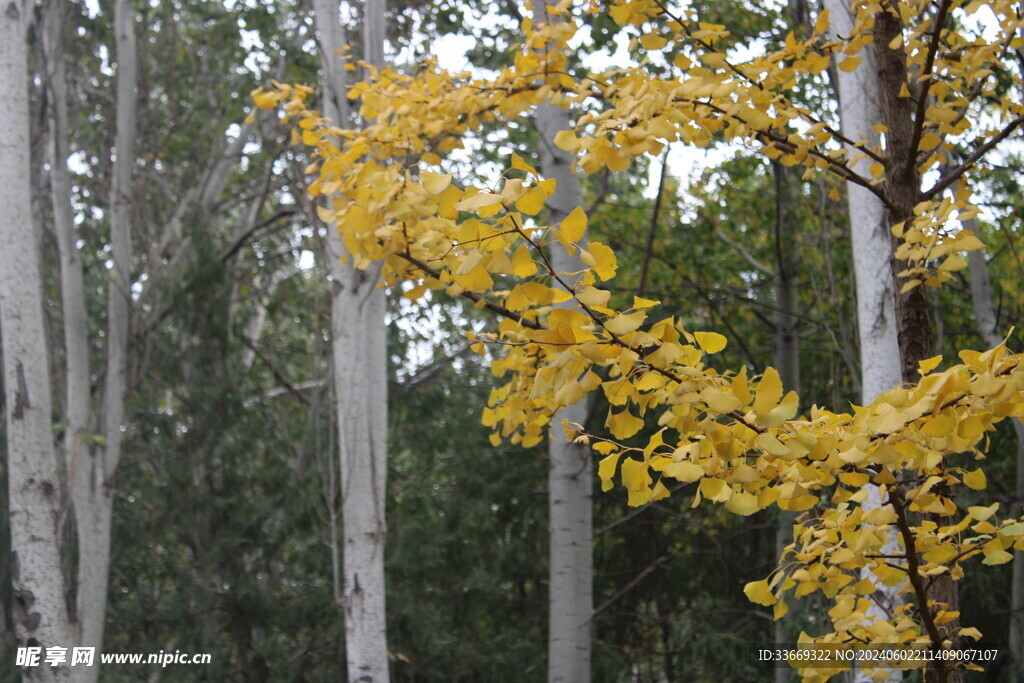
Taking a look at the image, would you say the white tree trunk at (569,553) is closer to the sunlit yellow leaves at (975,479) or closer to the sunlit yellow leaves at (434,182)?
the sunlit yellow leaves at (975,479)

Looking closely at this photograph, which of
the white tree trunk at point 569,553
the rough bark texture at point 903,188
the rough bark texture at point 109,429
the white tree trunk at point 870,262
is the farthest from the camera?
the rough bark texture at point 109,429

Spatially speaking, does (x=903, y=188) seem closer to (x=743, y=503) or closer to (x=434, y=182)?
(x=743, y=503)

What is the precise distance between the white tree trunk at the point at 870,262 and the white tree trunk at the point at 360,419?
1.63m

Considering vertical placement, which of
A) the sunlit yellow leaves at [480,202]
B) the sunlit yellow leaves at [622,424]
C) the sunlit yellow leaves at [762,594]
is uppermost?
the sunlit yellow leaves at [480,202]

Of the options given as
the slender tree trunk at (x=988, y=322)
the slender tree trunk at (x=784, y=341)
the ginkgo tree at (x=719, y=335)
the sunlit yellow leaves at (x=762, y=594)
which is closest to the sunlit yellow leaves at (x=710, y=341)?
the ginkgo tree at (x=719, y=335)

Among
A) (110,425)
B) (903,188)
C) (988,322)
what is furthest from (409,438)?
(903,188)

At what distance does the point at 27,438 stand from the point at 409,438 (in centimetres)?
343

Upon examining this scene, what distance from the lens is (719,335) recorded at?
1165mm

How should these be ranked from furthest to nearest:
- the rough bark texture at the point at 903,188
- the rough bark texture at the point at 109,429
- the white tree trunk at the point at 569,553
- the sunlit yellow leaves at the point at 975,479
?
the rough bark texture at the point at 109,429
the white tree trunk at the point at 569,553
the rough bark texture at the point at 903,188
the sunlit yellow leaves at the point at 975,479

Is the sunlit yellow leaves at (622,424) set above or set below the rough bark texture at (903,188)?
below

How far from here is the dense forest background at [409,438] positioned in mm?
5133

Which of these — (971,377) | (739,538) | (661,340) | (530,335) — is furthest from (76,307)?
(739,538)

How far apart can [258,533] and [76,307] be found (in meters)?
2.18

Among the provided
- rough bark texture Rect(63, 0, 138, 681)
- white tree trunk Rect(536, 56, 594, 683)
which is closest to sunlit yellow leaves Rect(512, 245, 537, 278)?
white tree trunk Rect(536, 56, 594, 683)
